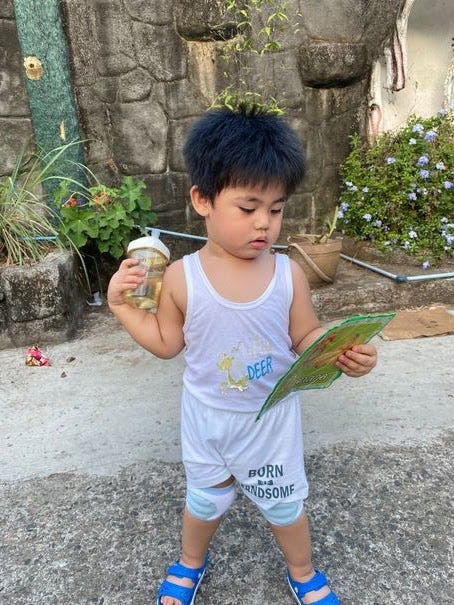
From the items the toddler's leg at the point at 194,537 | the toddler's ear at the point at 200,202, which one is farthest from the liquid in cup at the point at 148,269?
the toddler's leg at the point at 194,537

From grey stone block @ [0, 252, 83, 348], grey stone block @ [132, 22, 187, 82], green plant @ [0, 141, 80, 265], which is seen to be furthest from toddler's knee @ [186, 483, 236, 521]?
grey stone block @ [132, 22, 187, 82]

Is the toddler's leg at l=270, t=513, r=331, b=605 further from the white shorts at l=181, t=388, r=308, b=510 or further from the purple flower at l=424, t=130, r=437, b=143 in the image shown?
the purple flower at l=424, t=130, r=437, b=143

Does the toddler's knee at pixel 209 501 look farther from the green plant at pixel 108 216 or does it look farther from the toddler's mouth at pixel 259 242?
the green plant at pixel 108 216

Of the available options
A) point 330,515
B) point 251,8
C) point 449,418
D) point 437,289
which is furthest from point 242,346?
point 251,8

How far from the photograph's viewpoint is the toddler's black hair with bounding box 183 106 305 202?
1.16m

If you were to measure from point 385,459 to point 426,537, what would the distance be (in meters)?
0.38

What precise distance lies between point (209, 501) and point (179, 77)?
2.84 metres

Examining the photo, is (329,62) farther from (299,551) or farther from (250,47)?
(299,551)

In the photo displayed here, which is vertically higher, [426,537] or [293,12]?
[293,12]

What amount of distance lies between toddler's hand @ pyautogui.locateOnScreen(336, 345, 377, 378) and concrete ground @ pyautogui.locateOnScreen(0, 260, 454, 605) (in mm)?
631

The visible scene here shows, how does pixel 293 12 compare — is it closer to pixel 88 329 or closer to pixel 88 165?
pixel 88 165

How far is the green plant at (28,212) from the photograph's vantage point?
2.99 meters

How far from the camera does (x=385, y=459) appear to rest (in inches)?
76.7

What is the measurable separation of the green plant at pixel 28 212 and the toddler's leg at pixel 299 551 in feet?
7.14
